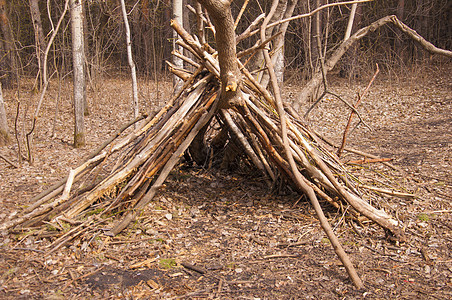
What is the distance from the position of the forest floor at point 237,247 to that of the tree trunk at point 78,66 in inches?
52.3

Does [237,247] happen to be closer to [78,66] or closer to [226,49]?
[226,49]

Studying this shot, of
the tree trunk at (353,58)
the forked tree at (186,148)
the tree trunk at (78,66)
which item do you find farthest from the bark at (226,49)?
the tree trunk at (353,58)

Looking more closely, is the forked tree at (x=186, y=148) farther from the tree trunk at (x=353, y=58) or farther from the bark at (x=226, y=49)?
the tree trunk at (x=353, y=58)

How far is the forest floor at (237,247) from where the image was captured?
2373 millimetres

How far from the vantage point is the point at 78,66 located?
589 cm

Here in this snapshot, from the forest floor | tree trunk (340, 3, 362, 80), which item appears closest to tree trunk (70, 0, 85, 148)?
the forest floor

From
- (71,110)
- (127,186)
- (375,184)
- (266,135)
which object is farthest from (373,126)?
(71,110)

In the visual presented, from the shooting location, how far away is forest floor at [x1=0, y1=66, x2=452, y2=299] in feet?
7.79

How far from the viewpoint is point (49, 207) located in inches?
121

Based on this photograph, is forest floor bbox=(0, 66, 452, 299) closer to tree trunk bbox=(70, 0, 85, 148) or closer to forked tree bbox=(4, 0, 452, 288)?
forked tree bbox=(4, 0, 452, 288)

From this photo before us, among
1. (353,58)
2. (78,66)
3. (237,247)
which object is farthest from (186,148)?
(353,58)

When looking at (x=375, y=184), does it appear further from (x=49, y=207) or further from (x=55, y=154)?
(x=55, y=154)

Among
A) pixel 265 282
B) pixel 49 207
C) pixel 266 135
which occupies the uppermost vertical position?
pixel 266 135

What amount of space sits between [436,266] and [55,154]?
5337mm
